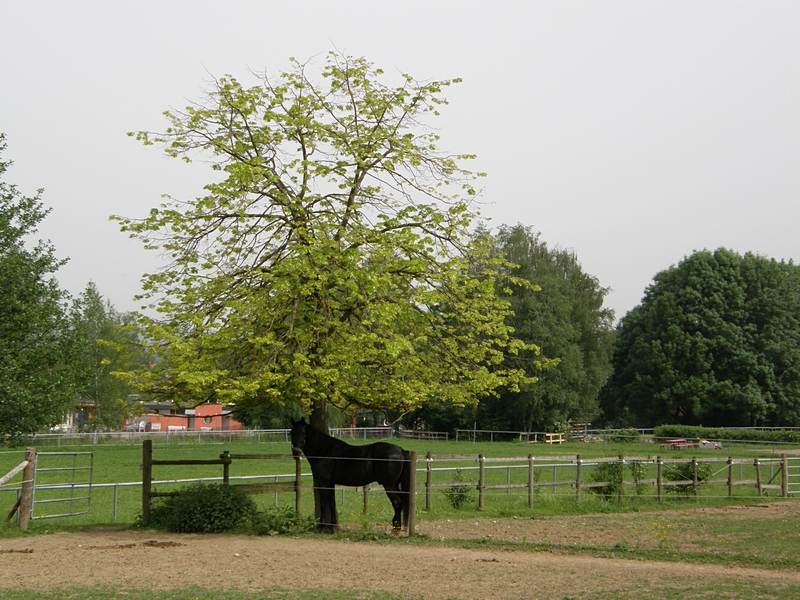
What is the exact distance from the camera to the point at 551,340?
49688 millimetres

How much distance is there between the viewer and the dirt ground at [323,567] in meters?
8.80

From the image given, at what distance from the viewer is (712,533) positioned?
1393 cm

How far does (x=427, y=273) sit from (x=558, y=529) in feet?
17.5

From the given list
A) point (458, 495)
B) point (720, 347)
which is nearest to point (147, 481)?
point (458, 495)

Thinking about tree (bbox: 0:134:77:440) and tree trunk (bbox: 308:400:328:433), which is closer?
tree trunk (bbox: 308:400:328:433)

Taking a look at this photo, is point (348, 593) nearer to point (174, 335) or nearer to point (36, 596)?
point (36, 596)

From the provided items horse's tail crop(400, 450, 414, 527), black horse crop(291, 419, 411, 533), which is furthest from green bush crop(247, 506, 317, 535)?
horse's tail crop(400, 450, 414, 527)

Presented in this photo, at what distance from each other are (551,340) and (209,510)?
3876cm

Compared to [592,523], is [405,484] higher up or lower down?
higher up

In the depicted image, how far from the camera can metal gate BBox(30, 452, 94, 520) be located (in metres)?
14.8

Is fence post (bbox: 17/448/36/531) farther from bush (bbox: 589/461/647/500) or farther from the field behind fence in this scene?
bush (bbox: 589/461/647/500)

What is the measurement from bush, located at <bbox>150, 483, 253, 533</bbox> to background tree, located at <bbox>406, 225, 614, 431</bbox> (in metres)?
34.3

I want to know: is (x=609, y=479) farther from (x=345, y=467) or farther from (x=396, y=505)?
(x=345, y=467)

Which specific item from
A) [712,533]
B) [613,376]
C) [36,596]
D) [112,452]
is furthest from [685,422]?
[36,596]
